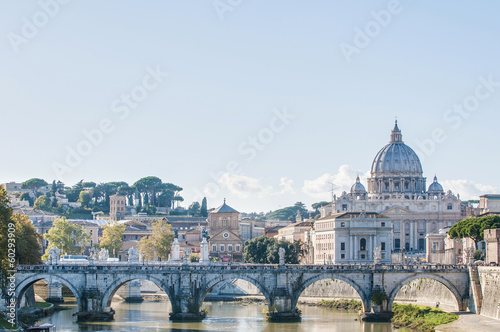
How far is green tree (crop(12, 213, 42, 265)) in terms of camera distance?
7206 cm

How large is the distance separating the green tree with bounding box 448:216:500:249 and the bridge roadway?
2227 centimetres

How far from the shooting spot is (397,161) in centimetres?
17862

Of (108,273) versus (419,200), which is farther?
(419,200)

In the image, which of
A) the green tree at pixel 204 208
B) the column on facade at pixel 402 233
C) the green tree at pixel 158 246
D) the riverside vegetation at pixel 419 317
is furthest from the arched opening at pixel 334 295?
the green tree at pixel 204 208

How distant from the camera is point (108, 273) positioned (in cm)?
6975

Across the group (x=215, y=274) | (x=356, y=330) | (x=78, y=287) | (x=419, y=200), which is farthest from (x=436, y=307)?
(x=419, y=200)

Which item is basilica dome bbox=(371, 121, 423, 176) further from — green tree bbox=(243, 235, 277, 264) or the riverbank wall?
the riverbank wall

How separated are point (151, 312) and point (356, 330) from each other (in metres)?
21.2

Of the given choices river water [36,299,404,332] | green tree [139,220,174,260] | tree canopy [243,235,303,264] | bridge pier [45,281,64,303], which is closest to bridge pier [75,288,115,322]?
river water [36,299,404,332]

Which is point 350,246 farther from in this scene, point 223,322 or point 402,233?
point 223,322

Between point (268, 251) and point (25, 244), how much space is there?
50184 mm

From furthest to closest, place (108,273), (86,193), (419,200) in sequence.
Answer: (86,193) → (419,200) → (108,273)

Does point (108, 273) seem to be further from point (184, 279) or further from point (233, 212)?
point (233, 212)

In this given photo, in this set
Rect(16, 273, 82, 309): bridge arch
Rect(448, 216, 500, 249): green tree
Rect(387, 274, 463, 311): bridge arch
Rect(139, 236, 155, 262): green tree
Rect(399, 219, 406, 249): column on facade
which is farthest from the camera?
Rect(399, 219, 406, 249): column on facade
